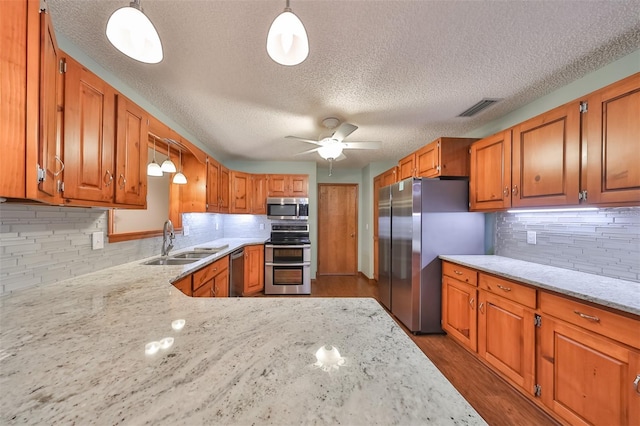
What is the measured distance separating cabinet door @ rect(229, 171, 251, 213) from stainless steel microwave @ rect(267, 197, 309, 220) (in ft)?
1.27

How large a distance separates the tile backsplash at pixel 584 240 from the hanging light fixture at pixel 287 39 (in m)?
2.28

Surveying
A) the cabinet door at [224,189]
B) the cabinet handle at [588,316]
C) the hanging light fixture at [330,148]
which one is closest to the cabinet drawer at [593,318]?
the cabinet handle at [588,316]

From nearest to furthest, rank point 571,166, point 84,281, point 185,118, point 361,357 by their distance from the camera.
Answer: point 361,357 → point 84,281 → point 571,166 → point 185,118

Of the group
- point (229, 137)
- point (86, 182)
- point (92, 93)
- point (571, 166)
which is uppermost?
point (229, 137)

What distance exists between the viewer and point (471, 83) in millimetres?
1928

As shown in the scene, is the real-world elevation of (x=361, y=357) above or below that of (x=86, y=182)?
below

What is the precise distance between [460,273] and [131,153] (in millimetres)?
2899

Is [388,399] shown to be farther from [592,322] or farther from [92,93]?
[92,93]

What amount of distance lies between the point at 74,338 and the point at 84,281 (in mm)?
948

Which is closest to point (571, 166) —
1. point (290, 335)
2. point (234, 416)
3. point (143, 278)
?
point (290, 335)

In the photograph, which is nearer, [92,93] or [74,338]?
[74,338]

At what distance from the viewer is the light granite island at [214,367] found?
1.51 feet

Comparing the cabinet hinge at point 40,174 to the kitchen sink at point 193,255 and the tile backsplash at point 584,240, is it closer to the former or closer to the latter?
the kitchen sink at point 193,255

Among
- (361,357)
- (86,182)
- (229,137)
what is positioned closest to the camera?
(361,357)
